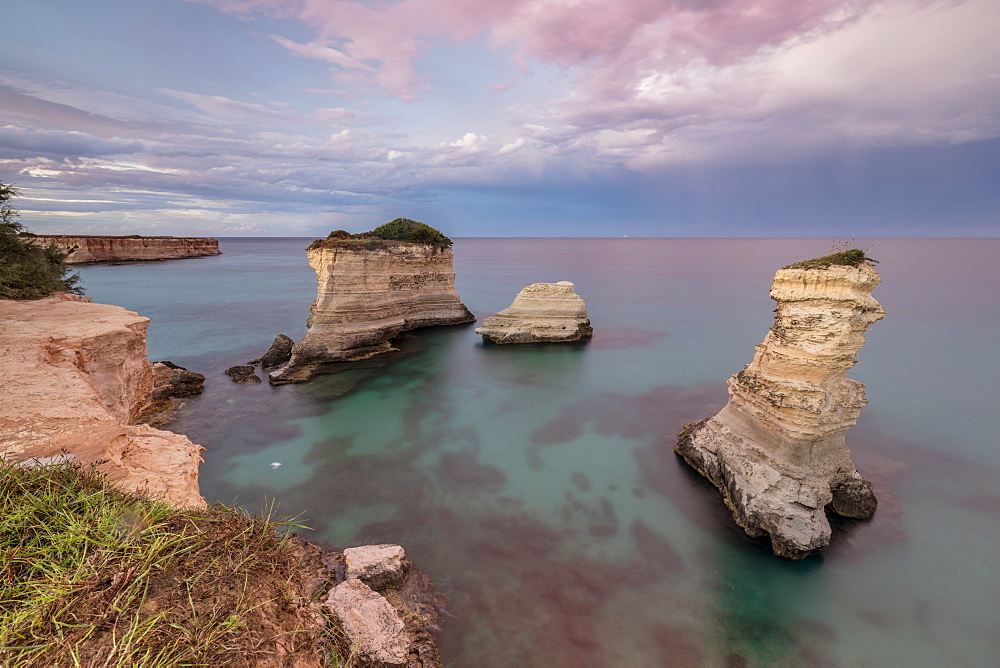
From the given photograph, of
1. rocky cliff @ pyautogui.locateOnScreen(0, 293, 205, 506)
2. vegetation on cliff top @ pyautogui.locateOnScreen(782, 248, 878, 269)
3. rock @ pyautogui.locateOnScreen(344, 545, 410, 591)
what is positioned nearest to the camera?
rocky cliff @ pyautogui.locateOnScreen(0, 293, 205, 506)

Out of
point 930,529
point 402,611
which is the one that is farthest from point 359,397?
point 930,529

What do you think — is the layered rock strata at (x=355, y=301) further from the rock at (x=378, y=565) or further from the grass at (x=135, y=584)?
the grass at (x=135, y=584)

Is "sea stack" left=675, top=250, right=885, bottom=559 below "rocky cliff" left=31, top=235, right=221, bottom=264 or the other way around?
below

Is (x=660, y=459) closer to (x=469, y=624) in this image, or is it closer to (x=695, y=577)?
(x=695, y=577)

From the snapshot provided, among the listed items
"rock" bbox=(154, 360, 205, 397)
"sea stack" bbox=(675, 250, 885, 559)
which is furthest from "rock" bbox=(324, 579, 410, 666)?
"rock" bbox=(154, 360, 205, 397)

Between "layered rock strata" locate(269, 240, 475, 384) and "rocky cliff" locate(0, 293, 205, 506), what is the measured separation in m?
12.7

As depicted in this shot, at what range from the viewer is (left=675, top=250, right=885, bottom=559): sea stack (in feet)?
34.9

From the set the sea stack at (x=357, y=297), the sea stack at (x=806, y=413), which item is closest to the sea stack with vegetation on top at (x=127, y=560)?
the sea stack at (x=806, y=413)

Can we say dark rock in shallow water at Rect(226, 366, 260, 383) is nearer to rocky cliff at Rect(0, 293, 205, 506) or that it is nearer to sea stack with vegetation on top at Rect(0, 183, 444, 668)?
rocky cliff at Rect(0, 293, 205, 506)

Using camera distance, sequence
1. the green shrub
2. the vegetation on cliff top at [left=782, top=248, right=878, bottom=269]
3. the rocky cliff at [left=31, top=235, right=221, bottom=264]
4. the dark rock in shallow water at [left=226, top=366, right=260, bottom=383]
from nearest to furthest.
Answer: the vegetation on cliff top at [left=782, top=248, right=878, bottom=269] → the dark rock in shallow water at [left=226, top=366, right=260, bottom=383] → the green shrub → the rocky cliff at [left=31, top=235, right=221, bottom=264]

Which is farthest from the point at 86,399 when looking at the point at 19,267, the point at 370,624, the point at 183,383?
the point at 183,383

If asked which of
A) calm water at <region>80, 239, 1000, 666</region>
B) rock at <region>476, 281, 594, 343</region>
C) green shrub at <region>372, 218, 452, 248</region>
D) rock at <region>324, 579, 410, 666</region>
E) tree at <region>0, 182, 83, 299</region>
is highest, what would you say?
green shrub at <region>372, 218, 452, 248</region>

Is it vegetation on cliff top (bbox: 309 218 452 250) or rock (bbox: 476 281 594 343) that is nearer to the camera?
vegetation on cliff top (bbox: 309 218 452 250)

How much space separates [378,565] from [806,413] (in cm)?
1127
